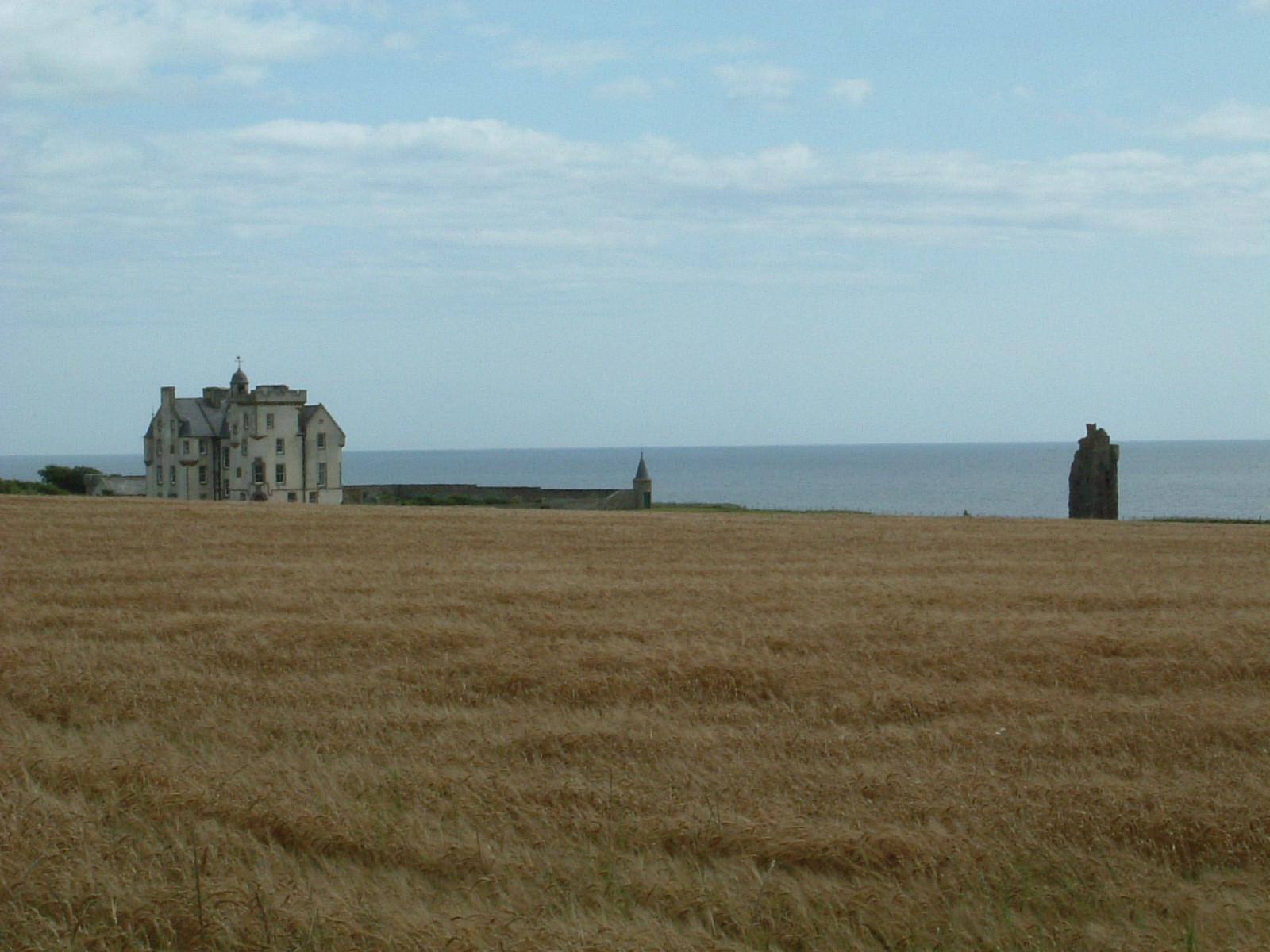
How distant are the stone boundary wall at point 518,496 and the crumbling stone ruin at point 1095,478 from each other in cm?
2803

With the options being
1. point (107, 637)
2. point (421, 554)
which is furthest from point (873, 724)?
point (421, 554)

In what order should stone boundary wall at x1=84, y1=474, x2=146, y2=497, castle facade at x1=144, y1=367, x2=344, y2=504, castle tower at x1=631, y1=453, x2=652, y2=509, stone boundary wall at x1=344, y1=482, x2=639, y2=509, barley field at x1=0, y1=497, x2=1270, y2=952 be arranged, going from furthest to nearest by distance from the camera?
castle facade at x1=144, y1=367, x2=344, y2=504 < stone boundary wall at x1=84, y1=474, x2=146, y2=497 < stone boundary wall at x1=344, y1=482, x2=639, y2=509 < castle tower at x1=631, y1=453, x2=652, y2=509 < barley field at x1=0, y1=497, x2=1270, y2=952

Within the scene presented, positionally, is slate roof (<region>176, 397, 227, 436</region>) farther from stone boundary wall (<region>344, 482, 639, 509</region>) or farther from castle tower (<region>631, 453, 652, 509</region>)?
castle tower (<region>631, 453, 652, 509</region>)

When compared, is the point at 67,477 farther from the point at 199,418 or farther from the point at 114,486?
the point at 199,418

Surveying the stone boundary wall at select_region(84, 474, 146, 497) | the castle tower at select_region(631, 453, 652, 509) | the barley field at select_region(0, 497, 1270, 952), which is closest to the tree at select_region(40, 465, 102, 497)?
the stone boundary wall at select_region(84, 474, 146, 497)

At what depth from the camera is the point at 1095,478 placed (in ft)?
148

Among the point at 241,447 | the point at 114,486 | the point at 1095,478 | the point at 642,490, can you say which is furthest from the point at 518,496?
the point at 1095,478

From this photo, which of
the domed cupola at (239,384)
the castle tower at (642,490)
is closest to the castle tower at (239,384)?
the domed cupola at (239,384)

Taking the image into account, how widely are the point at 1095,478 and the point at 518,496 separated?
36.0 meters

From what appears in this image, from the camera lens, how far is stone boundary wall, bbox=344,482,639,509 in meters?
69.6

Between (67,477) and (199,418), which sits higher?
(199,418)

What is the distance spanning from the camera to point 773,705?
421 inches

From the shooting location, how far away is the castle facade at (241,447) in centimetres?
8306

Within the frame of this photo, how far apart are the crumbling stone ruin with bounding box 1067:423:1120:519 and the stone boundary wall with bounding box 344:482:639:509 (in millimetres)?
28030
